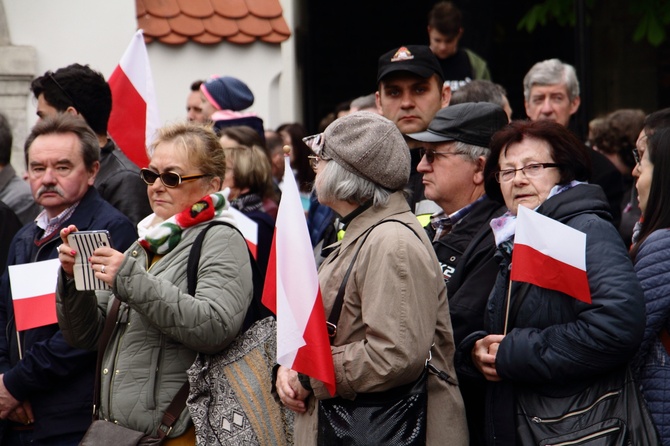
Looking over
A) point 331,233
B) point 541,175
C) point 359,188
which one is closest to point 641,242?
point 541,175

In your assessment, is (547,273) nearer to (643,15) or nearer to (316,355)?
(316,355)

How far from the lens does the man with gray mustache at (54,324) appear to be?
499 centimetres

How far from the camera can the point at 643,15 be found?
10.8 metres

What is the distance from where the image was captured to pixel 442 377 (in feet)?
13.9

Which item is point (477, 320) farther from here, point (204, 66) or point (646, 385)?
point (204, 66)

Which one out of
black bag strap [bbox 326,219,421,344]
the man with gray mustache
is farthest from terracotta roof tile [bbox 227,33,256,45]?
black bag strap [bbox 326,219,421,344]

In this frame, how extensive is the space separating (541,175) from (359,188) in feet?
2.49

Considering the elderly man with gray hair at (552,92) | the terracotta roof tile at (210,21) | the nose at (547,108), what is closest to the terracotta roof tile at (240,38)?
the terracotta roof tile at (210,21)

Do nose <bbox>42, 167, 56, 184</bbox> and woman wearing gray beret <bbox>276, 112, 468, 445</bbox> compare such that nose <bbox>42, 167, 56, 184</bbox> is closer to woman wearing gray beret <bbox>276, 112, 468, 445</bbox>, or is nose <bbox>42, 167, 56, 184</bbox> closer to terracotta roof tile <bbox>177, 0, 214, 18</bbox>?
woman wearing gray beret <bbox>276, 112, 468, 445</bbox>

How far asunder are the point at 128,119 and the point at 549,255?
3.03 metres

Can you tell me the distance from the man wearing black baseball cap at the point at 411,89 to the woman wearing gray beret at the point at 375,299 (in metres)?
1.78

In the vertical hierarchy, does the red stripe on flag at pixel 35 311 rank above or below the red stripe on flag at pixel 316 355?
below

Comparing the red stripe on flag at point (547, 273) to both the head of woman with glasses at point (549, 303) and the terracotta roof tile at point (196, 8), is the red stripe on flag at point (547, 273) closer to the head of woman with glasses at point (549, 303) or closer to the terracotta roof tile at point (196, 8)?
the head of woman with glasses at point (549, 303)

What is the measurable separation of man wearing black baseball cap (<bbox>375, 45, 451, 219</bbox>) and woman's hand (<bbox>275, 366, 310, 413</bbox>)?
195 cm
